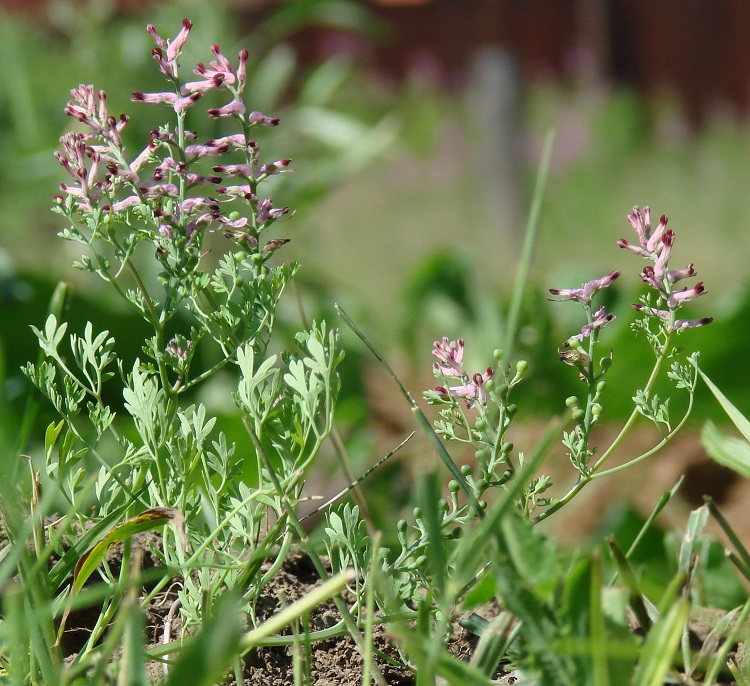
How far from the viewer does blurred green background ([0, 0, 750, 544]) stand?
1.51 meters

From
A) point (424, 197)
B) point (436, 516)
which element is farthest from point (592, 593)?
point (424, 197)

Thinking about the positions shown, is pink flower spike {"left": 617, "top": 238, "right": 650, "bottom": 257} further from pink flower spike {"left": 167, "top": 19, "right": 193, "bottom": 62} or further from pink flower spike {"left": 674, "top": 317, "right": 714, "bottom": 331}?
pink flower spike {"left": 167, "top": 19, "right": 193, "bottom": 62}

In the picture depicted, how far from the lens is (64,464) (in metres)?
0.42

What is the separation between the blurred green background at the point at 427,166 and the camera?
1.51 meters

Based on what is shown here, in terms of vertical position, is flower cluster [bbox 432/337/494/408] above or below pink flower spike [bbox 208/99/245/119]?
below

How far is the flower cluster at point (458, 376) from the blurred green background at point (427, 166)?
17 centimetres

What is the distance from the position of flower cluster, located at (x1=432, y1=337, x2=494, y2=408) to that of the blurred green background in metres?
0.17

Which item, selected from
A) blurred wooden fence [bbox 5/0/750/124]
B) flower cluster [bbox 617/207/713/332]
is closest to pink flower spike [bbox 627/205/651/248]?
flower cluster [bbox 617/207/713/332]

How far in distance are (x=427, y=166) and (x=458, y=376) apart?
5.20m

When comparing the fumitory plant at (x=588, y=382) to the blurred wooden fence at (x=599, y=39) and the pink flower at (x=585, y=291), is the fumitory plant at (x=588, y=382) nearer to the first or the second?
the pink flower at (x=585, y=291)

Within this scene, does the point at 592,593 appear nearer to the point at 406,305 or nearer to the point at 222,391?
the point at 222,391

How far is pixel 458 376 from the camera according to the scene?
0.41 m

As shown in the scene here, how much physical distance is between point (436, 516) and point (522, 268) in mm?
240

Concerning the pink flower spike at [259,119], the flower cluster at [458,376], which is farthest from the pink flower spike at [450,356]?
the pink flower spike at [259,119]
